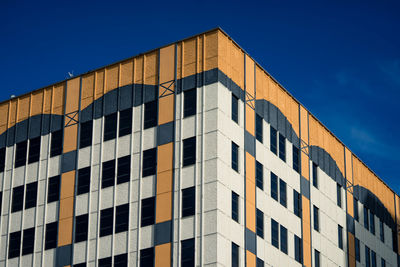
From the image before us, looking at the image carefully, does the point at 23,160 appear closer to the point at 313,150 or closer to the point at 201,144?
the point at 201,144

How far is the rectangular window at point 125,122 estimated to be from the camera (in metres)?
71.2

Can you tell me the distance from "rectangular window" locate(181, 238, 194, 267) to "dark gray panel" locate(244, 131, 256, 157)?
383 inches

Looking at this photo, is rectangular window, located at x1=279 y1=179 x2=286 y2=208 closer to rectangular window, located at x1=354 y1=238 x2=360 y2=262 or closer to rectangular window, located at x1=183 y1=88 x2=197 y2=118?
rectangular window, located at x1=183 y1=88 x2=197 y2=118

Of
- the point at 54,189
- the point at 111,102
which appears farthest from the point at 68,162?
the point at 111,102

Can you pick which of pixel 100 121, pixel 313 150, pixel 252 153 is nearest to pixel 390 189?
pixel 313 150

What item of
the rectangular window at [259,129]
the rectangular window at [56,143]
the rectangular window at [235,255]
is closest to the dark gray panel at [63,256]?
the rectangular window at [56,143]

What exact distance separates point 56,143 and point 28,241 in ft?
28.7

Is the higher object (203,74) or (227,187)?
(203,74)

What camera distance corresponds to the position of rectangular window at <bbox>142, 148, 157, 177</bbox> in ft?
224

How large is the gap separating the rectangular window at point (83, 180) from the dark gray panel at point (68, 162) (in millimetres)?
1074

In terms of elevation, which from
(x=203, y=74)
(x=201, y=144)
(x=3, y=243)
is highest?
(x=203, y=74)

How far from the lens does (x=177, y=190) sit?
66000mm

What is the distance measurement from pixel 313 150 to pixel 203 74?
17629mm

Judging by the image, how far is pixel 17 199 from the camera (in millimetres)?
75750
